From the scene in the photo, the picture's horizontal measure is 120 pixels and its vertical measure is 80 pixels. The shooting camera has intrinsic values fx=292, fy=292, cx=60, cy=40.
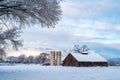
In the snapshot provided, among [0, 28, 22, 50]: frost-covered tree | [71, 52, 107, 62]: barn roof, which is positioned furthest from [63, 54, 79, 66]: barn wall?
[0, 28, 22, 50]: frost-covered tree

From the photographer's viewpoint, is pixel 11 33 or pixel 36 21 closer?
pixel 36 21

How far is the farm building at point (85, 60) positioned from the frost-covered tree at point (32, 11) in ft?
150

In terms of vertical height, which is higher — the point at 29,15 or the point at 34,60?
the point at 29,15

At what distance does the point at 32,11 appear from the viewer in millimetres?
23547

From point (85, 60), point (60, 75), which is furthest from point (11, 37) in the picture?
point (85, 60)

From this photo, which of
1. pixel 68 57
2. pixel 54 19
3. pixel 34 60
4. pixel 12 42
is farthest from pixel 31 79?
pixel 34 60

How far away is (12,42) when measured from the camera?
36344mm

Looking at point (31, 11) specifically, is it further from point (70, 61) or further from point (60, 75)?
point (70, 61)

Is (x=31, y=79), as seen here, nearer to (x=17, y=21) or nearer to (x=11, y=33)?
(x=17, y=21)

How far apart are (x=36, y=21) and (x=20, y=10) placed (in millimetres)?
1595

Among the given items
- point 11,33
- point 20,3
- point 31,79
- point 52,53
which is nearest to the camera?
point 31,79

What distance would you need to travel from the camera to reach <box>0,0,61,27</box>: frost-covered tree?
22359 millimetres

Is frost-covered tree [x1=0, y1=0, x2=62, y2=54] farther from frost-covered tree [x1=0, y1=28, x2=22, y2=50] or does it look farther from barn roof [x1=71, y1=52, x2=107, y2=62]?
barn roof [x1=71, y1=52, x2=107, y2=62]

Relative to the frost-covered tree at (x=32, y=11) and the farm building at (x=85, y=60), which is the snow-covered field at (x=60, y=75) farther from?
the farm building at (x=85, y=60)
